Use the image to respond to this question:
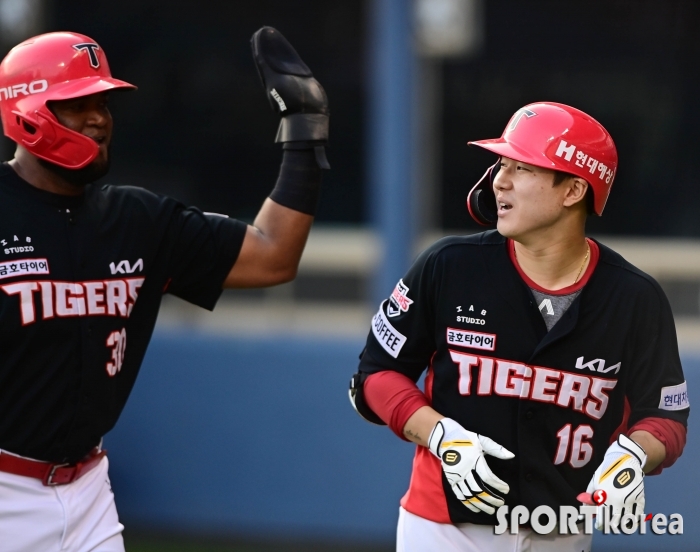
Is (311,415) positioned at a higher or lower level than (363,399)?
lower

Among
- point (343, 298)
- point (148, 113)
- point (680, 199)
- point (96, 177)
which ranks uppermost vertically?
point (96, 177)

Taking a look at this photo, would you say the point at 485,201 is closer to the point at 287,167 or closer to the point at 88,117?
the point at 287,167

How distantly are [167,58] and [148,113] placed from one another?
515 millimetres

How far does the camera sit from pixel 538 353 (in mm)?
2697

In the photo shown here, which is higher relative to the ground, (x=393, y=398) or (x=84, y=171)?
(x=84, y=171)

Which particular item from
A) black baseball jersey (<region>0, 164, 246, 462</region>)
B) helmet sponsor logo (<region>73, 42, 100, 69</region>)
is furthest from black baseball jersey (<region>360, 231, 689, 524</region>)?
helmet sponsor logo (<region>73, 42, 100, 69</region>)

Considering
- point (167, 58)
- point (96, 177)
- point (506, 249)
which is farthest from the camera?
point (167, 58)

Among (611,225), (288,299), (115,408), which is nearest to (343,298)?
(288,299)

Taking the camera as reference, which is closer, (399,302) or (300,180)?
(399,302)

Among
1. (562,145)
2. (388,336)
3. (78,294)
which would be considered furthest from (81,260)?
(562,145)

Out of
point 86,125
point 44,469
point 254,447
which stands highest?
point 86,125

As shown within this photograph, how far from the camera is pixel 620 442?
260 centimetres

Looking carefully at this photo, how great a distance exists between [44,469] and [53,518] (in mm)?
130

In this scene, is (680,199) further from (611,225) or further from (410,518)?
(410,518)
